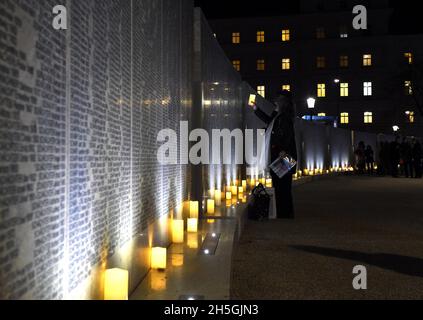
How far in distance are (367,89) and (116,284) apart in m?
55.3

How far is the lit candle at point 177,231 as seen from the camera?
7.25 meters

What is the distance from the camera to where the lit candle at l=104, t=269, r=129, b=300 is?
13.0 feet

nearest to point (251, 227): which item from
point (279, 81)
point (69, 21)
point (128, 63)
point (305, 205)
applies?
point (305, 205)

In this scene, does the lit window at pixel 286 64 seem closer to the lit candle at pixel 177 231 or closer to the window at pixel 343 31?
the window at pixel 343 31

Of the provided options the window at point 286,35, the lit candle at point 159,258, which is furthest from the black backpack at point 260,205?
the window at point 286,35

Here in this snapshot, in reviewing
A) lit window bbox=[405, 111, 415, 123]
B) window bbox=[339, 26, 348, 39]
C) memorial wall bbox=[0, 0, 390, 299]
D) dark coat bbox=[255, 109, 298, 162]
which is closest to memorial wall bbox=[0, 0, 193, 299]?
memorial wall bbox=[0, 0, 390, 299]

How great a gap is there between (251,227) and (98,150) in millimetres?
6720

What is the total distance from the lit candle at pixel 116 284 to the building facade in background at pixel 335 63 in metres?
51.8

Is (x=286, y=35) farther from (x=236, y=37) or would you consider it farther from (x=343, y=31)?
(x=343, y=31)

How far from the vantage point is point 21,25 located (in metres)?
2.63

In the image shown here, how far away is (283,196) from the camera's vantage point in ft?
37.4

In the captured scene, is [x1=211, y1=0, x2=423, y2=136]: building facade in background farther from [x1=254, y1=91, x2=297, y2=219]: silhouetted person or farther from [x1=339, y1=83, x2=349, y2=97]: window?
[x1=254, y1=91, x2=297, y2=219]: silhouetted person

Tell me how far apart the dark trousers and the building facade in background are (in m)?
44.0

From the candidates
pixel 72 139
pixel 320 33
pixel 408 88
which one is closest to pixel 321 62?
pixel 320 33
